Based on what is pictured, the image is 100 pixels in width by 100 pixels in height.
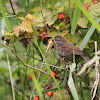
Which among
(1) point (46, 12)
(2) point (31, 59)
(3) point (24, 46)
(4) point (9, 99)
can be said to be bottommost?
(4) point (9, 99)

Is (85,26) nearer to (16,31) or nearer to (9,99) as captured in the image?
(16,31)

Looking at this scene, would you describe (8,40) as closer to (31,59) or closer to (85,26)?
(31,59)

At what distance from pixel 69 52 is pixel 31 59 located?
496 millimetres

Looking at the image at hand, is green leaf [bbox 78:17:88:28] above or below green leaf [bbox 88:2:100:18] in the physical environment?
below

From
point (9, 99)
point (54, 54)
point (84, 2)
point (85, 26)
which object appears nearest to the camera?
point (85, 26)

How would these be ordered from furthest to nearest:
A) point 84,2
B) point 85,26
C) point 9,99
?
point 9,99 → point 84,2 → point 85,26

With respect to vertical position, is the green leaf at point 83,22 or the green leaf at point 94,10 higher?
the green leaf at point 94,10

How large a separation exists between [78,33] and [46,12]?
0.41 m

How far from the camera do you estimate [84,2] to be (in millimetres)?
2105

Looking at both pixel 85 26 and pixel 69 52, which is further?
pixel 69 52

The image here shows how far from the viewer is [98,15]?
6.48 feet

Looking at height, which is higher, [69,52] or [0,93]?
[69,52]

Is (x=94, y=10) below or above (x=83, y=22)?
above

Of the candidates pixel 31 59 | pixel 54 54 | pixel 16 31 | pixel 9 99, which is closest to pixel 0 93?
pixel 9 99
